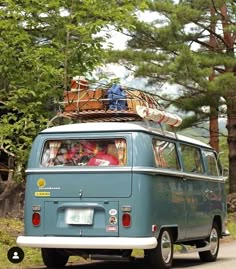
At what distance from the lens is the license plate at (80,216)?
973 centimetres

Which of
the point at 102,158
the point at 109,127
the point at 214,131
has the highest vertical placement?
the point at 214,131

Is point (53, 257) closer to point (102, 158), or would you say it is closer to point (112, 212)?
point (112, 212)

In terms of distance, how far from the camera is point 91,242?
31.3 ft

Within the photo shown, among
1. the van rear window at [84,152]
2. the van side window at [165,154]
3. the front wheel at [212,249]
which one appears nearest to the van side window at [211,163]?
the front wheel at [212,249]

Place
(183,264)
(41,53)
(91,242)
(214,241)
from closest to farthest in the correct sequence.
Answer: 1. (91,242)
2. (183,264)
3. (214,241)
4. (41,53)

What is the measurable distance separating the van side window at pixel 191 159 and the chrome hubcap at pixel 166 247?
4.55ft

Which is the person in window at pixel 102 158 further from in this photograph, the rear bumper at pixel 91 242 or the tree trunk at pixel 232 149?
the tree trunk at pixel 232 149

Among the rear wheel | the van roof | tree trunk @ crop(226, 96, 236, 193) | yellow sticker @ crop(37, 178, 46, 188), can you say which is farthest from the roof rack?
tree trunk @ crop(226, 96, 236, 193)

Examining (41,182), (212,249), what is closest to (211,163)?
(212,249)

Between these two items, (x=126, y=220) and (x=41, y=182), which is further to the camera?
(x=41, y=182)

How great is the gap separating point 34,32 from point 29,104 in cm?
175

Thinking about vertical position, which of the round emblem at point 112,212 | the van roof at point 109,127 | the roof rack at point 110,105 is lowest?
the round emblem at point 112,212

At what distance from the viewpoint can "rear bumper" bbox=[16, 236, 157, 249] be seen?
371 inches

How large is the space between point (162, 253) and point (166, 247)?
0.22m
